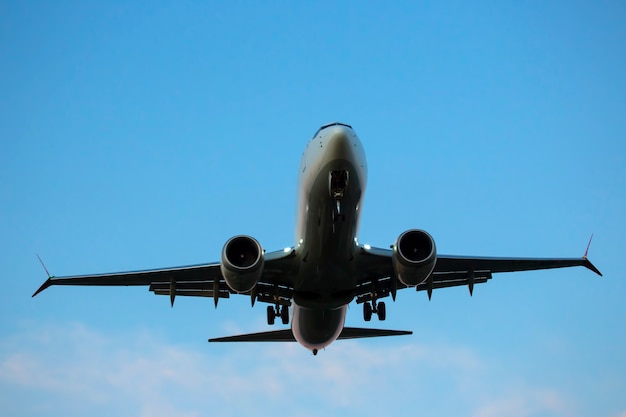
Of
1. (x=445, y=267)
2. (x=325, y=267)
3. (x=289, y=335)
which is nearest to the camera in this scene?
(x=325, y=267)

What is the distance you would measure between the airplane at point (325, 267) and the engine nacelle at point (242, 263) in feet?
0.10

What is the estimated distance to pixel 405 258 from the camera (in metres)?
21.4

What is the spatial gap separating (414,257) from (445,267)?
4166mm

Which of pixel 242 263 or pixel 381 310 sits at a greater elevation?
pixel 381 310

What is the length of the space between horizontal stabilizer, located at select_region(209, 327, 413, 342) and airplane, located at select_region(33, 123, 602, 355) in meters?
0.09

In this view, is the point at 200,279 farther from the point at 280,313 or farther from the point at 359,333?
the point at 359,333

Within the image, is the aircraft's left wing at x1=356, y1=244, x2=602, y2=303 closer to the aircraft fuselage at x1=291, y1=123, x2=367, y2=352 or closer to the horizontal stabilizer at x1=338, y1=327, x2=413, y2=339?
the aircraft fuselage at x1=291, y1=123, x2=367, y2=352

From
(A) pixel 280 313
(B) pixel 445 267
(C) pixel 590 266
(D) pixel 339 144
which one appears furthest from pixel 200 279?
(C) pixel 590 266

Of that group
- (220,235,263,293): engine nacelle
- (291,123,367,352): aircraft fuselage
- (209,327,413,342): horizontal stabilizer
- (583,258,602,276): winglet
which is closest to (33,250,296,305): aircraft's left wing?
(291,123,367,352): aircraft fuselage

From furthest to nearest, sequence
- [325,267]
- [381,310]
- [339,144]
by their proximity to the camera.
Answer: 1. [381,310]
2. [325,267]
3. [339,144]

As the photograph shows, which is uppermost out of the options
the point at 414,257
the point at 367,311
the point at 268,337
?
the point at 268,337

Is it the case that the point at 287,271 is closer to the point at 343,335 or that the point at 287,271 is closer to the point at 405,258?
the point at 405,258

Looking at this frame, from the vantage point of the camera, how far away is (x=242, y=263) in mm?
21984

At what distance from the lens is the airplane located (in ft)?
68.9
